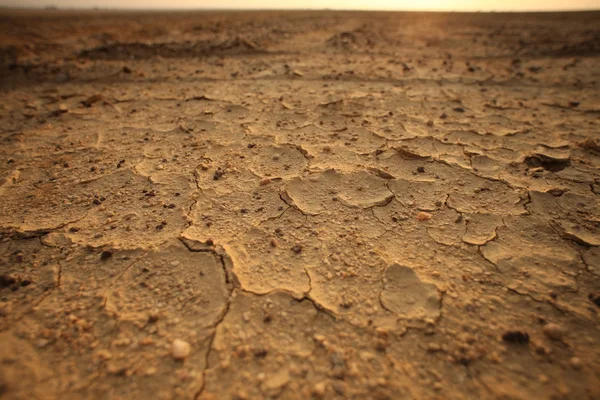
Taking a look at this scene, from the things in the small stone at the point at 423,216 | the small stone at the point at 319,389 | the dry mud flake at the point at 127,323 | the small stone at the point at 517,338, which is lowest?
the dry mud flake at the point at 127,323

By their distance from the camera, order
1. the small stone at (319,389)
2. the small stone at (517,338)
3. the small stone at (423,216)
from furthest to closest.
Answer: the small stone at (423,216)
the small stone at (517,338)
the small stone at (319,389)

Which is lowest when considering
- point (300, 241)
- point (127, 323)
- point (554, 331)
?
point (127, 323)

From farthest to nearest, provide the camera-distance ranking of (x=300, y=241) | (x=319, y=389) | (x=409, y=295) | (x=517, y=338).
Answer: (x=300, y=241) → (x=409, y=295) → (x=517, y=338) → (x=319, y=389)

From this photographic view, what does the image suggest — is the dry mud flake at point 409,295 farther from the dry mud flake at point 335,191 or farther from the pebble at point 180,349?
the pebble at point 180,349

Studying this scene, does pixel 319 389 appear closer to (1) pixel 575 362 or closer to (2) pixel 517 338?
(2) pixel 517 338

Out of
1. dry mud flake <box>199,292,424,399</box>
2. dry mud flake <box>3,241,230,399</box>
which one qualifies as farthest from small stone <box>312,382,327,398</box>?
dry mud flake <box>3,241,230,399</box>

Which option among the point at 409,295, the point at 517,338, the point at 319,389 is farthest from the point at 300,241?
the point at 517,338

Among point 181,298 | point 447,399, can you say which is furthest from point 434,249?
point 181,298

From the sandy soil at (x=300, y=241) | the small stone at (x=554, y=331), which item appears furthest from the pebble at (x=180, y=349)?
the small stone at (x=554, y=331)
